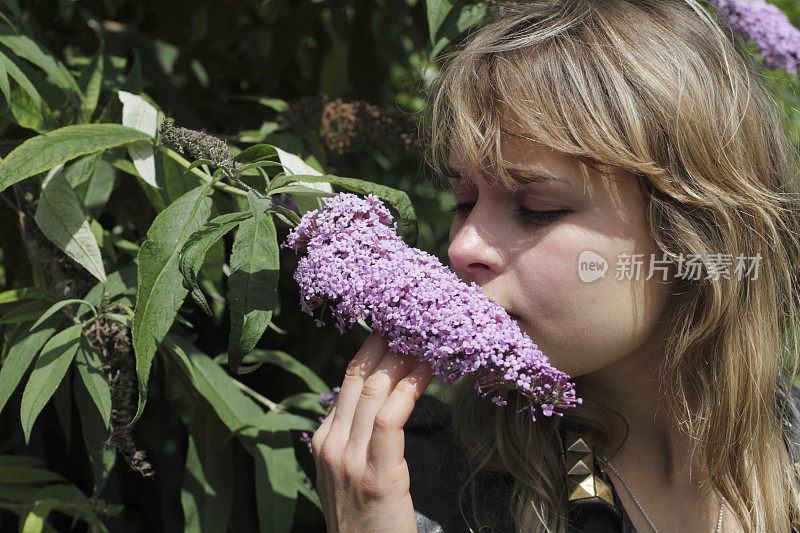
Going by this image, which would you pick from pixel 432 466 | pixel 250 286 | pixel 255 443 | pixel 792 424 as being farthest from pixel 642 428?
pixel 250 286

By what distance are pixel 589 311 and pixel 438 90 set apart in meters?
0.55

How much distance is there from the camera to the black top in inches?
51.7

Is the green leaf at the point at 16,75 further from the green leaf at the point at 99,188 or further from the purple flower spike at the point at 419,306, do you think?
the purple flower spike at the point at 419,306

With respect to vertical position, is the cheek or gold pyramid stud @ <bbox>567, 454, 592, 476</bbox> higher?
the cheek

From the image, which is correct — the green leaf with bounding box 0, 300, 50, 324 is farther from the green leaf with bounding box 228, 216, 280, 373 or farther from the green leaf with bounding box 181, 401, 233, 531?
the green leaf with bounding box 228, 216, 280, 373

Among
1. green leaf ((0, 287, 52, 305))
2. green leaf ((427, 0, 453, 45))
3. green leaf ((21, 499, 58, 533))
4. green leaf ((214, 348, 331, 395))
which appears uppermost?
green leaf ((427, 0, 453, 45))

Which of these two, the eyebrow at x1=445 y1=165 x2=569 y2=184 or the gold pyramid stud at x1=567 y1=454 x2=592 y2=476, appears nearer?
the eyebrow at x1=445 y1=165 x2=569 y2=184

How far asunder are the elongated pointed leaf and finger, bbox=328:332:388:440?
0.55 m

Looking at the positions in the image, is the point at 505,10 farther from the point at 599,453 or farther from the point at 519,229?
the point at 599,453

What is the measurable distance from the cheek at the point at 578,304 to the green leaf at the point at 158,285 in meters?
0.58

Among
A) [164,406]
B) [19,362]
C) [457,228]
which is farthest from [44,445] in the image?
[457,228]

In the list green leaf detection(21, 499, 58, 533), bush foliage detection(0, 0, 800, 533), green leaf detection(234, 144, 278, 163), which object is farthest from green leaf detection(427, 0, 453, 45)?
green leaf detection(21, 499, 58, 533)

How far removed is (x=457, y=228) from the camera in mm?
1326

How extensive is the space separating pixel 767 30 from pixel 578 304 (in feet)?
3.41
